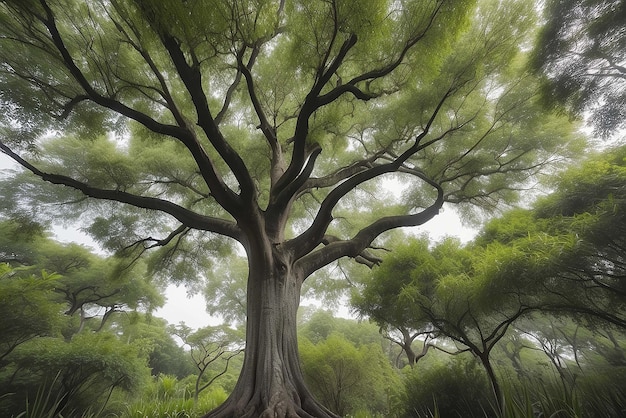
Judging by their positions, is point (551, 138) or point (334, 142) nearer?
point (551, 138)

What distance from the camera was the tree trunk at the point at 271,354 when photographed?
3158 millimetres

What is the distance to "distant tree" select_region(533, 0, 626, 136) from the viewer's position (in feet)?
10.7

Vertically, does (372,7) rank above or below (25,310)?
above

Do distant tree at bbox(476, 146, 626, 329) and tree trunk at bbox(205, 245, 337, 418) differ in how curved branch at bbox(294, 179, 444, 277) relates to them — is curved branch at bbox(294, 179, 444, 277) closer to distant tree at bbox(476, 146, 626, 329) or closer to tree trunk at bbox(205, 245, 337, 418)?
tree trunk at bbox(205, 245, 337, 418)

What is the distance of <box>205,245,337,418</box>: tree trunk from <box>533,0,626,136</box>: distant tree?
4578mm

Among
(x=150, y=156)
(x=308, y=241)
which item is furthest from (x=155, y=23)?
(x=150, y=156)

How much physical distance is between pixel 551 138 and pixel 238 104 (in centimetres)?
628

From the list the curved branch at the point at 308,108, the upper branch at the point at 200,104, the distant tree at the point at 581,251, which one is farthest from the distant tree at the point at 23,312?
the distant tree at the point at 581,251

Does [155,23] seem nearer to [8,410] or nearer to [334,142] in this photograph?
[334,142]

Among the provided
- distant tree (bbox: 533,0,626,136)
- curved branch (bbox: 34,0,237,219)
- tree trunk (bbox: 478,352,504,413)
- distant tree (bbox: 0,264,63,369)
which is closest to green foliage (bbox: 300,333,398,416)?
tree trunk (bbox: 478,352,504,413)

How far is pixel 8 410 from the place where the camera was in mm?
4516

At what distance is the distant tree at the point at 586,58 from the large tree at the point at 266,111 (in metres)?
0.36

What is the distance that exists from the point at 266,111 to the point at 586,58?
468 centimetres

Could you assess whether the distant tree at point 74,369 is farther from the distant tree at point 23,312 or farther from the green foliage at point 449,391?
the green foliage at point 449,391
